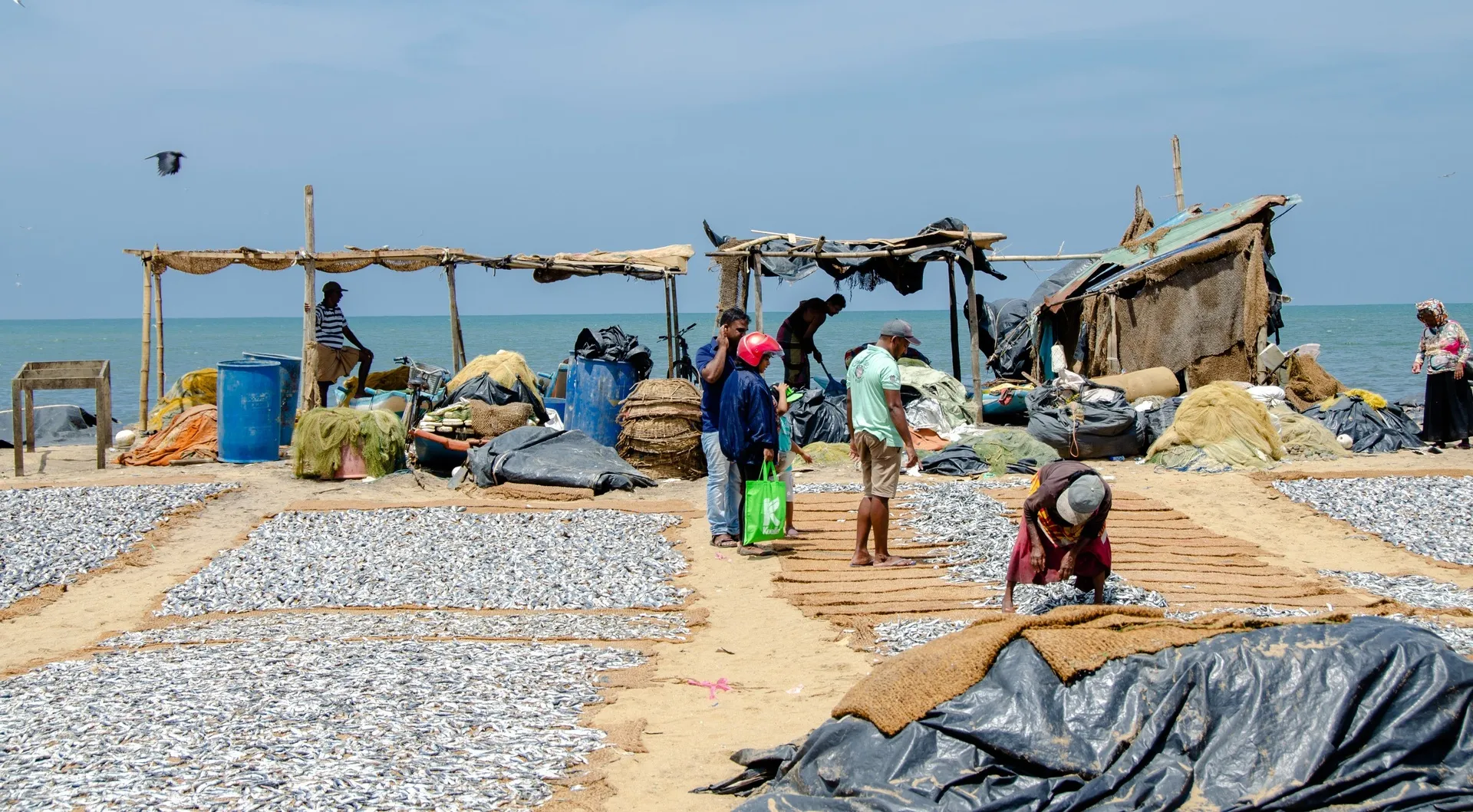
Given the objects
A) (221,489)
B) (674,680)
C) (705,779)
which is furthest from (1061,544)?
(221,489)

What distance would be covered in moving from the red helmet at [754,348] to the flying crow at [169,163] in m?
8.51

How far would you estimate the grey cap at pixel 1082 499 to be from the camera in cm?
629

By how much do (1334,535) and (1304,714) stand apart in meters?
6.71

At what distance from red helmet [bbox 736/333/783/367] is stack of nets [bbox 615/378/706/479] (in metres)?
3.98

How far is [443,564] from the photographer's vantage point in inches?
368

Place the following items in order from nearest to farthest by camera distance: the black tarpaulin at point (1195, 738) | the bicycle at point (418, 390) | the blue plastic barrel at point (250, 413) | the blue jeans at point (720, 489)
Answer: the black tarpaulin at point (1195, 738) → the blue jeans at point (720, 489) → the blue plastic barrel at point (250, 413) → the bicycle at point (418, 390)

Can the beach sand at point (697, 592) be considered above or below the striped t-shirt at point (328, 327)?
below

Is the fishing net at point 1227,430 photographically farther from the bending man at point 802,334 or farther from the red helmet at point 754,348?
the red helmet at point 754,348

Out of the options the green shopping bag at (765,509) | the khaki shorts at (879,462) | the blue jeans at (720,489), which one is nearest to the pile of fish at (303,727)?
the green shopping bag at (765,509)

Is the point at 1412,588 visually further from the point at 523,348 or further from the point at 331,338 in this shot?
the point at 523,348

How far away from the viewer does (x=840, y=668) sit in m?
6.51

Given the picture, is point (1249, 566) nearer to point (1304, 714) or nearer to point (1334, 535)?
point (1334, 535)

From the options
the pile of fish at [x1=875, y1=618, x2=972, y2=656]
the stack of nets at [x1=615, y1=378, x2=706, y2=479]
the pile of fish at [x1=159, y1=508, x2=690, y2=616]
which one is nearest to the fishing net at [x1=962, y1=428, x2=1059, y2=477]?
the stack of nets at [x1=615, y1=378, x2=706, y2=479]

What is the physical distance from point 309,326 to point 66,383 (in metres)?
2.72
